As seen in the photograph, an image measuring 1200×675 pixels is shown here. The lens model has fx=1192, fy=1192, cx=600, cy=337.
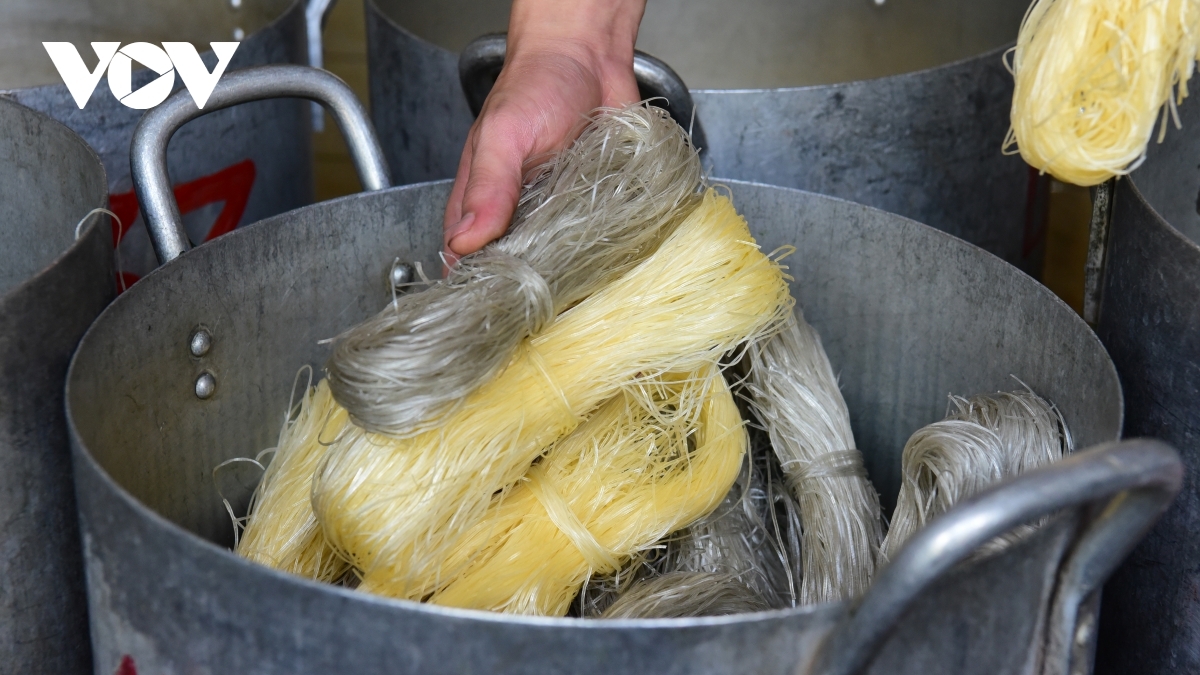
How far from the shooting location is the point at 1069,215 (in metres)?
1.86

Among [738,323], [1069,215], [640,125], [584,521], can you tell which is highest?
[640,125]

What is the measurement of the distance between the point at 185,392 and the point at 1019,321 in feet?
1.85

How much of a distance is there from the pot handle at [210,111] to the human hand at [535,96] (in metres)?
0.08

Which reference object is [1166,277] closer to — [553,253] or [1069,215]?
[553,253]

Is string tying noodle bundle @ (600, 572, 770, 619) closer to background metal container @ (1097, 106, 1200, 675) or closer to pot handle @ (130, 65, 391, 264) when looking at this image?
background metal container @ (1097, 106, 1200, 675)

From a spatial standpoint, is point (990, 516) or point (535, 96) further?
point (535, 96)

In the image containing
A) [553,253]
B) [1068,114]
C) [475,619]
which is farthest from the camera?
[553,253]

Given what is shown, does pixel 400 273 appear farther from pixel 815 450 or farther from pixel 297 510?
pixel 815 450

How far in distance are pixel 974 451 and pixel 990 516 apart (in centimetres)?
28

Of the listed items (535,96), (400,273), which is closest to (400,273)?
(400,273)

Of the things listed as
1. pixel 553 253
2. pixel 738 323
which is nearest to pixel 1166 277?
pixel 738 323

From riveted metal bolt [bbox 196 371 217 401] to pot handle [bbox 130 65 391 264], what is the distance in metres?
0.08

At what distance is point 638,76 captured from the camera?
971mm

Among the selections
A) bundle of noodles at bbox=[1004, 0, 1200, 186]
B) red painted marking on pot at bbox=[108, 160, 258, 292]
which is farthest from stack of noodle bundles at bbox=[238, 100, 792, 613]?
red painted marking on pot at bbox=[108, 160, 258, 292]
